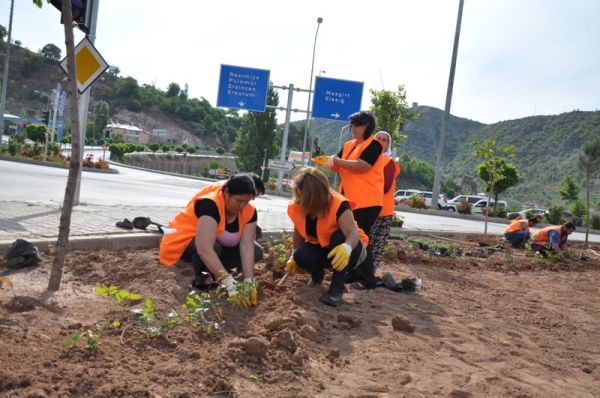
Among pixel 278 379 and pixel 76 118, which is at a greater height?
pixel 76 118

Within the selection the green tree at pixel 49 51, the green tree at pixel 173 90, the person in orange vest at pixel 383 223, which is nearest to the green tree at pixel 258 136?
the person in orange vest at pixel 383 223

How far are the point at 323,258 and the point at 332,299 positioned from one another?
47 centimetres

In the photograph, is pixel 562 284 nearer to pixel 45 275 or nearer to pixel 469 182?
pixel 45 275

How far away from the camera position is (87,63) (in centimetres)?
534

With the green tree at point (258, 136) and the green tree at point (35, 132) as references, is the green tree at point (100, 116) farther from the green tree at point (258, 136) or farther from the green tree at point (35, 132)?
the green tree at point (35, 132)

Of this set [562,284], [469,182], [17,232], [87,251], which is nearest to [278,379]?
[87,251]

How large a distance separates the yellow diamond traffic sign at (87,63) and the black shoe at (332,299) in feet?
10.4

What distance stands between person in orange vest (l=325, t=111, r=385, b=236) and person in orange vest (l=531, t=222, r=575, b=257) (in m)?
5.50

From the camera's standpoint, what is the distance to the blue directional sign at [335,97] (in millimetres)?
21469

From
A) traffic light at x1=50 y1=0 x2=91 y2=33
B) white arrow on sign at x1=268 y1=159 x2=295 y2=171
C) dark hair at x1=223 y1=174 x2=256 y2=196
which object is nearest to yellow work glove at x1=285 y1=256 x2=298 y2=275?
dark hair at x1=223 y1=174 x2=256 y2=196

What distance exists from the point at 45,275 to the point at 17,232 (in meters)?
1.35

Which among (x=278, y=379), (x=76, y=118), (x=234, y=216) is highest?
(x=76, y=118)

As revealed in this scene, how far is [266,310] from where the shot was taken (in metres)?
3.52

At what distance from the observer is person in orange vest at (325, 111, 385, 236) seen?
475 cm
